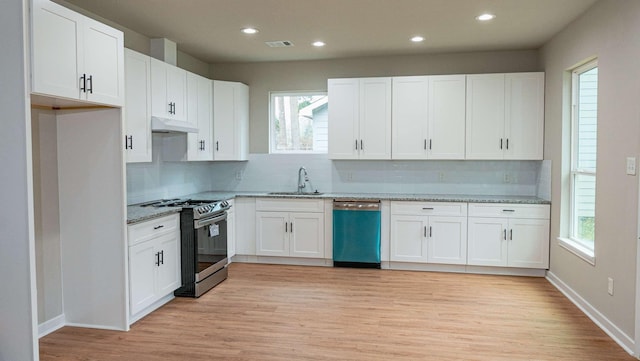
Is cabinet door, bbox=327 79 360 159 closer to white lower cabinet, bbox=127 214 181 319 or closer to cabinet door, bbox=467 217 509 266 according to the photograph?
cabinet door, bbox=467 217 509 266

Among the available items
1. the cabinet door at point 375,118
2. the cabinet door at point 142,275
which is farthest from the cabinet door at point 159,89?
the cabinet door at point 375,118

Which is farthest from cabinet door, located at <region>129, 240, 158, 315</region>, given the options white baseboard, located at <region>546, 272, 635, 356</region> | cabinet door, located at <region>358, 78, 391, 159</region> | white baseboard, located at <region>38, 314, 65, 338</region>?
white baseboard, located at <region>546, 272, 635, 356</region>

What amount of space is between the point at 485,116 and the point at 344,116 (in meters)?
1.73

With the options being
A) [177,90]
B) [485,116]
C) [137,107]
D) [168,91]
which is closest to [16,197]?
[137,107]

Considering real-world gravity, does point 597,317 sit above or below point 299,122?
below

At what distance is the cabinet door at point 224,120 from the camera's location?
573 cm

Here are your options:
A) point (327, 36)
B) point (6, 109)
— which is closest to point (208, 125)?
point (327, 36)

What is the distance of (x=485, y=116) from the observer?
528cm

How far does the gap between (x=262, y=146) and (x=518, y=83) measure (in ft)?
11.2

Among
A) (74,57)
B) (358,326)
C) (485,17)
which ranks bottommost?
(358,326)

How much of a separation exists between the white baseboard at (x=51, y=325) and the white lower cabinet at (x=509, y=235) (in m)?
4.21

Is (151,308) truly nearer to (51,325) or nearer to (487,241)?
(51,325)

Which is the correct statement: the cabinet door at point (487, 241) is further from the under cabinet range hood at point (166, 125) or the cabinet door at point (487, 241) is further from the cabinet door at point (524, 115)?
the under cabinet range hood at point (166, 125)

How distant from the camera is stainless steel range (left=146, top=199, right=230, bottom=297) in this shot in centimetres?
431
